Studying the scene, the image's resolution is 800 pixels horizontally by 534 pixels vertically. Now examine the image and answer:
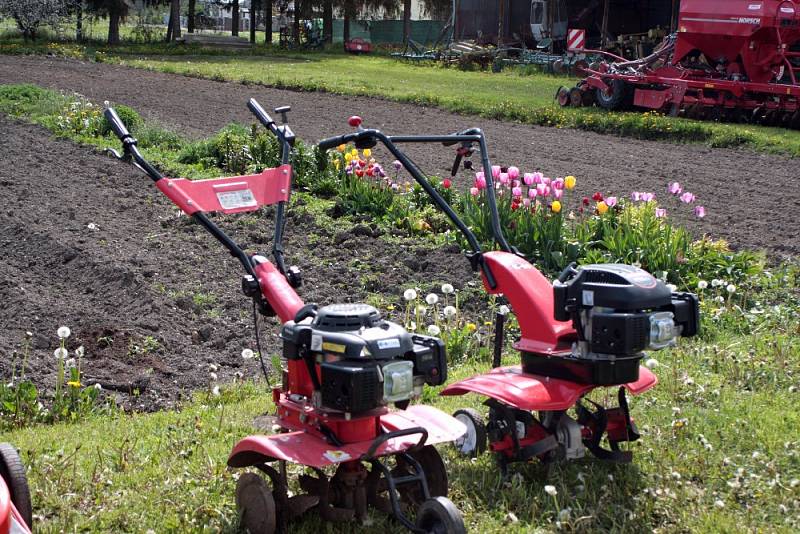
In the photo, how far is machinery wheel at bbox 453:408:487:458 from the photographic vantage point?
4215mm

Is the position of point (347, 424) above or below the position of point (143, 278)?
above

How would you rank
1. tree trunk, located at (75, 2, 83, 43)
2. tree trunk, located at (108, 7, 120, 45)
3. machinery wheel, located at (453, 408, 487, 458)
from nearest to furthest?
machinery wheel, located at (453, 408, 487, 458), tree trunk, located at (75, 2, 83, 43), tree trunk, located at (108, 7, 120, 45)

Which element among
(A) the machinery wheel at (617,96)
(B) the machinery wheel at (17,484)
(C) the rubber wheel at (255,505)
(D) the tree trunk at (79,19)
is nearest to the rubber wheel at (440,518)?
(C) the rubber wheel at (255,505)

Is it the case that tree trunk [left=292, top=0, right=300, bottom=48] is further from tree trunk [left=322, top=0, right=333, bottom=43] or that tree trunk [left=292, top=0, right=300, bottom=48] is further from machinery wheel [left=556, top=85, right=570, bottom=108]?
machinery wheel [left=556, top=85, right=570, bottom=108]

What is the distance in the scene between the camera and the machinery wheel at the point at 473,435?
13.8 ft

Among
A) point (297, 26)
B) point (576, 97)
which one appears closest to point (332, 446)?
point (576, 97)

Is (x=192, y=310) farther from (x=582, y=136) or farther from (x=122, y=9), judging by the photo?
(x=122, y=9)

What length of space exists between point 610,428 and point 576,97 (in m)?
16.0

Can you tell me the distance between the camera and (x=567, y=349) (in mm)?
3953

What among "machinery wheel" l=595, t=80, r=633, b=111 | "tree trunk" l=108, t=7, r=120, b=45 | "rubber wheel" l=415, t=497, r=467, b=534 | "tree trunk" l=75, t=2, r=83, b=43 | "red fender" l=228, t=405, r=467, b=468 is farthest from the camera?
"tree trunk" l=108, t=7, r=120, b=45

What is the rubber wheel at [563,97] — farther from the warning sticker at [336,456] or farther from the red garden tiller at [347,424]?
the warning sticker at [336,456]

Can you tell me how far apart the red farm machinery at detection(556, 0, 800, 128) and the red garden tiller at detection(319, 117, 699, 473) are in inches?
520


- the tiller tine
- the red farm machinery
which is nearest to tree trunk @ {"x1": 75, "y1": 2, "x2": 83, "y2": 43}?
the red farm machinery

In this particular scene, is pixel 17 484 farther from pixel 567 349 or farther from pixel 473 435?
pixel 567 349
